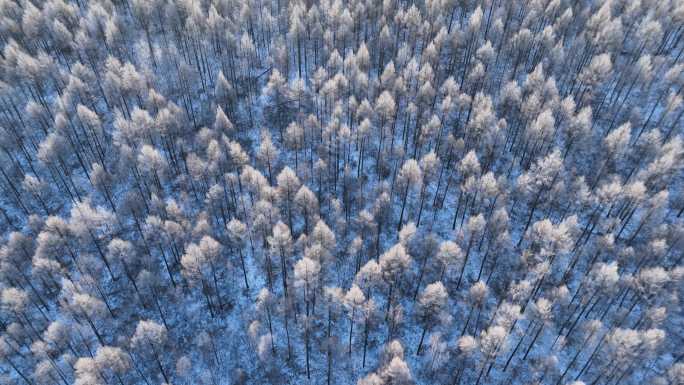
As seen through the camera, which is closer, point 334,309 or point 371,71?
point 334,309

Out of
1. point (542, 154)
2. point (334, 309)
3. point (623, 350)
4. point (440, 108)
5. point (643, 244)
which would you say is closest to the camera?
point (623, 350)

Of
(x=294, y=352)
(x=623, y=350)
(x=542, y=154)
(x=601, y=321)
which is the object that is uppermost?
(x=542, y=154)

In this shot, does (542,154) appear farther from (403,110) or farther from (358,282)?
(358,282)

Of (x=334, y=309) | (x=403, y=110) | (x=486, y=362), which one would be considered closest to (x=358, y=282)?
(x=334, y=309)

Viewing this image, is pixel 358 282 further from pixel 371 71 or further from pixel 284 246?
pixel 371 71

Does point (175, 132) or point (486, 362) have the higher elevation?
point (175, 132)

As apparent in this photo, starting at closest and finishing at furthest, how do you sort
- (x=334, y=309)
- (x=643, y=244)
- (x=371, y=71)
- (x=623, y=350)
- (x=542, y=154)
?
(x=623, y=350), (x=334, y=309), (x=643, y=244), (x=542, y=154), (x=371, y=71)

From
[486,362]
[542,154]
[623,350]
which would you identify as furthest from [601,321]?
[542,154]
